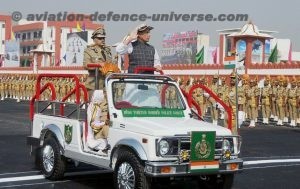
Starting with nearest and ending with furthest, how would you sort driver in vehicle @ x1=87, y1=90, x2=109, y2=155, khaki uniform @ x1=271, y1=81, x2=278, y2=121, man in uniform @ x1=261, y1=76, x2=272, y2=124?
driver in vehicle @ x1=87, y1=90, x2=109, y2=155 < man in uniform @ x1=261, y1=76, x2=272, y2=124 < khaki uniform @ x1=271, y1=81, x2=278, y2=121

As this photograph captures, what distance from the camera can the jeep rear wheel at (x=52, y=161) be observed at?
315 inches

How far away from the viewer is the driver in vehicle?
7.34 m

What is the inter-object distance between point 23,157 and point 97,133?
360 cm

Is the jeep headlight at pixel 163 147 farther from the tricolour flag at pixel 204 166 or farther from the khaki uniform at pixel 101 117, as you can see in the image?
the khaki uniform at pixel 101 117

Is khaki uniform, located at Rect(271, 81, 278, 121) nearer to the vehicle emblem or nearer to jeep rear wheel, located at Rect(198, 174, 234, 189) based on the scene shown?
jeep rear wheel, located at Rect(198, 174, 234, 189)

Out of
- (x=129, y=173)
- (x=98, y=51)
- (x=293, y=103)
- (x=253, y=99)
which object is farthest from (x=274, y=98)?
(x=129, y=173)

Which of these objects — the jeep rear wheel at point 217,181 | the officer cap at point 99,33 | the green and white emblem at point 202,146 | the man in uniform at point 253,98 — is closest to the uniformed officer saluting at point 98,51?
the officer cap at point 99,33

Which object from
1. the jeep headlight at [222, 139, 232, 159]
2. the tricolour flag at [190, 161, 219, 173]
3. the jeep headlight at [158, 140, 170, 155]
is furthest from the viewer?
the jeep headlight at [222, 139, 232, 159]

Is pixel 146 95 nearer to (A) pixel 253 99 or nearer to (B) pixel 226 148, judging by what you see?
(B) pixel 226 148

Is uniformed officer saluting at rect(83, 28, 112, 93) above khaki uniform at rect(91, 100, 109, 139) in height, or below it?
above

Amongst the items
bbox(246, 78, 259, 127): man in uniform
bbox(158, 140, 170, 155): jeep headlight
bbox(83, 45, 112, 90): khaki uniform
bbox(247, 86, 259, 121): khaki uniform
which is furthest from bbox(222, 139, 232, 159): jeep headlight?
bbox(247, 86, 259, 121): khaki uniform

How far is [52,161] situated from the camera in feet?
26.7

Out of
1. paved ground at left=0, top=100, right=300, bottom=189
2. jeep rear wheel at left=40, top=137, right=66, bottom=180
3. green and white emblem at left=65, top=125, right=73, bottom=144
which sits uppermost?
green and white emblem at left=65, top=125, right=73, bottom=144

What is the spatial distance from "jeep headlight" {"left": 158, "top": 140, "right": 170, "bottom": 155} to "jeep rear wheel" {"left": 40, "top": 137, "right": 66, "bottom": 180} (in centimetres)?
224
